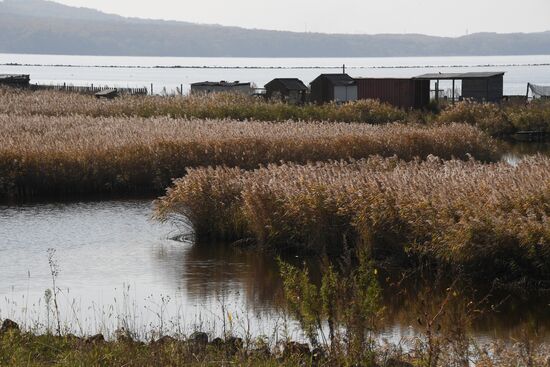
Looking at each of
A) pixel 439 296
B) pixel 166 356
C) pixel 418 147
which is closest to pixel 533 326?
pixel 439 296

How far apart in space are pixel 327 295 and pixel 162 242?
39.9ft

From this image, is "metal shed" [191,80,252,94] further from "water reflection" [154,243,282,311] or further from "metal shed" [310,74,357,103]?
"water reflection" [154,243,282,311]

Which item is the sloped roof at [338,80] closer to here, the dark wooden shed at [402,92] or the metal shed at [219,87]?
the dark wooden shed at [402,92]

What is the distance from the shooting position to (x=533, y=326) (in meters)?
15.5

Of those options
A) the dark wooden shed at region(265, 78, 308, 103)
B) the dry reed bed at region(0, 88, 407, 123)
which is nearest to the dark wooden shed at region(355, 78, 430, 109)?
the dark wooden shed at region(265, 78, 308, 103)

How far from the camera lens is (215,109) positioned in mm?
49938

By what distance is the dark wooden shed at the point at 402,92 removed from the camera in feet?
193

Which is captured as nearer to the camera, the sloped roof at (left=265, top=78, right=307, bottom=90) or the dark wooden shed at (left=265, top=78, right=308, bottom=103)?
the dark wooden shed at (left=265, top=78, right=308, bottom=103)

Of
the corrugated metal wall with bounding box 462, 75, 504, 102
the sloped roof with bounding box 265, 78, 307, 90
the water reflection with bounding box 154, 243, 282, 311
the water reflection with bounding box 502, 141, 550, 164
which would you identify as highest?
the sloped roof with bounding box 265, 78, 307, 90

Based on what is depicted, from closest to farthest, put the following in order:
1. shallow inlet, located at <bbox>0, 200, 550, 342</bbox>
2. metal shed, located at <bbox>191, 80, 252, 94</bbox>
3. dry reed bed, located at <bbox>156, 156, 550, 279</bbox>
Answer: shallow inlet, located at <bbox>0, 200, 550, 342</bbox>
dry reed bed, located at <bbox>156, 156, 550, 279</bbox>
metal shed, located at <bbox>191, 80, 252, 94</bbox>

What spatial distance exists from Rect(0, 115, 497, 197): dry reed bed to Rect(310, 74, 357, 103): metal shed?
75.1ft

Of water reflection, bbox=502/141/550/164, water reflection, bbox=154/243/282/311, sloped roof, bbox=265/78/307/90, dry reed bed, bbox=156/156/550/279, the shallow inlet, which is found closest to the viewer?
the shallow inlet

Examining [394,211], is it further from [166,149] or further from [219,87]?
[219,87]

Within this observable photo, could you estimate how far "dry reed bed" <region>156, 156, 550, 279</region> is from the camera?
1755 cm
